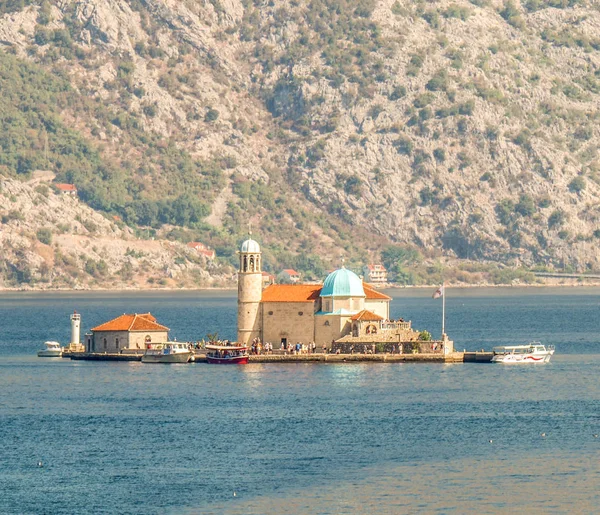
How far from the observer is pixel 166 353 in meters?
136

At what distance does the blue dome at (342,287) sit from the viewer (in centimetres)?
13388

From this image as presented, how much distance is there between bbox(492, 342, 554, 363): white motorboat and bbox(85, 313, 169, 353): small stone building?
2882 centimetres

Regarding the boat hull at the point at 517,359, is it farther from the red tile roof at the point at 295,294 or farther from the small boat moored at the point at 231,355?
the small boat moored at the point at 231,355

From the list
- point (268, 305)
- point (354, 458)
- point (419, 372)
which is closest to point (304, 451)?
point (354, 458)

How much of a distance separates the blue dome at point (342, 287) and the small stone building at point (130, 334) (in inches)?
594

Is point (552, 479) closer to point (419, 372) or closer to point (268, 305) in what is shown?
point (419, 372)

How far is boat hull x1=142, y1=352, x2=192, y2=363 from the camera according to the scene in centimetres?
13612

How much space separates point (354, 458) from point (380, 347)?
1975 inches

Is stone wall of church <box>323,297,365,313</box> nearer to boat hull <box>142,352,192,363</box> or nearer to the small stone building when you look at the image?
boat hull <box>142,352,192,363</box>

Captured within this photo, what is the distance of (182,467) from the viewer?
82000mm

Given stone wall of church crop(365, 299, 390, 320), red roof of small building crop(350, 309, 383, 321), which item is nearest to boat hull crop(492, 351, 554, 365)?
stone wall of church crop(365, 299, 390, 320)

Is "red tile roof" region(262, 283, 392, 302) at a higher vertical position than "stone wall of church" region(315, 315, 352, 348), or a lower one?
higher

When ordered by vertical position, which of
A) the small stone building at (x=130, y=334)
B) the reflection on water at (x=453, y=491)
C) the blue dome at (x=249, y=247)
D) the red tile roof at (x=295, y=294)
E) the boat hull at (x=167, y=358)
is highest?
the blue dome at (x=249, y=247)

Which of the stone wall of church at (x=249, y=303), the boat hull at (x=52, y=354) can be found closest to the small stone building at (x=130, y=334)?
the boat hull at (x=52, y=354)
